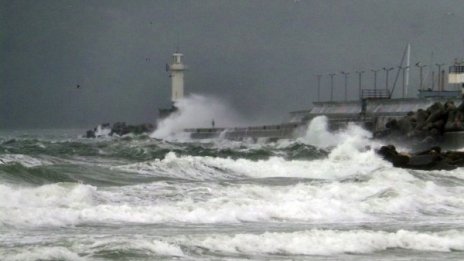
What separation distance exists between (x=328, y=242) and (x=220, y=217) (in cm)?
386

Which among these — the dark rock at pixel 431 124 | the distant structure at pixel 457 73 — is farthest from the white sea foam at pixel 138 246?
the distant structure at pixel 457 73

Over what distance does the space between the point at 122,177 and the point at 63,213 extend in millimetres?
10798

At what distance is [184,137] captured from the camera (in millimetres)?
101375

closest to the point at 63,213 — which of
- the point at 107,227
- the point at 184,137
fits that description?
the point at 107,227

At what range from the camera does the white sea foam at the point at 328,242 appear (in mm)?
15203

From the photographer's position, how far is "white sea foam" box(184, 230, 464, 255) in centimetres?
1520

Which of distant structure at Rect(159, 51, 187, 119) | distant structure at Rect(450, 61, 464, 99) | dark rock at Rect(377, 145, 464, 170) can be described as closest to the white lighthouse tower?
distant structure at Rect(159, 51, 187, 119)

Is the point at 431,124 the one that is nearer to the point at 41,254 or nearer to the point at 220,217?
the point at 220,217

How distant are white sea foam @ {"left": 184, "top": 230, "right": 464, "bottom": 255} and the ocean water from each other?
2 centimetres

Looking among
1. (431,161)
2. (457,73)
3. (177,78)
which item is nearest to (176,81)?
(177,78)

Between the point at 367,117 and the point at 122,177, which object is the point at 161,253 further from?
the point at 367,117

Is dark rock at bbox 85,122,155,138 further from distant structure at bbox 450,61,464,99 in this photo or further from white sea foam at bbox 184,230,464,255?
white sea foam at bbox 184,230,464,255

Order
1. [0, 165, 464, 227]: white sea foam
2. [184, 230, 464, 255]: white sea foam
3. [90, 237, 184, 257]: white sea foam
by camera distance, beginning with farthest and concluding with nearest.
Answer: [0, 165, 464, 227]: white sea foam < [184, 230, 464, 255]: white sea foam < [90, 237, 184, 257]: white sea foam

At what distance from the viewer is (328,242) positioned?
15.8 m
